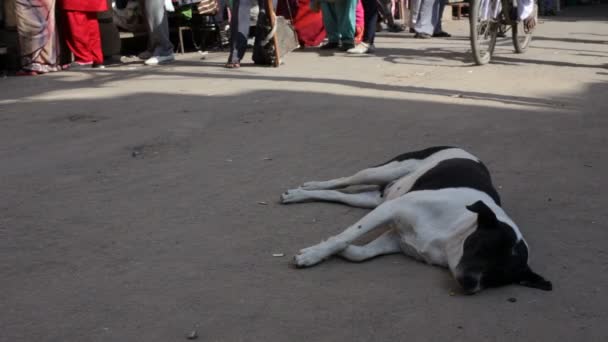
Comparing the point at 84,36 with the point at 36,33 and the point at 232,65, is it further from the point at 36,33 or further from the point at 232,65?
the point at 232,65

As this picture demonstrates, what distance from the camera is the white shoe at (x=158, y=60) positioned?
11.1m

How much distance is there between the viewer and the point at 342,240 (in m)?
3.60

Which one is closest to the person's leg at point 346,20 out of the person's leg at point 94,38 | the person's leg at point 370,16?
the person's leg at point 370,16

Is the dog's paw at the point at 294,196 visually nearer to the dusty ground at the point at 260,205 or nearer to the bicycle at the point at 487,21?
the dusty ground at the point at 260,205

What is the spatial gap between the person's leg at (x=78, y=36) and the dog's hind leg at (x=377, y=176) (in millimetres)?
6810

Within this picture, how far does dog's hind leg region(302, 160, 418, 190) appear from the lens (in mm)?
4422

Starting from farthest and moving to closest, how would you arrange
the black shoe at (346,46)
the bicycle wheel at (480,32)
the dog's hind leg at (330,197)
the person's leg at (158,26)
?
the black shoe at (346,46)
the person's leg at (158,26)
the bicycle wheel at (480,32)
the dog's hind leg at (330,197)

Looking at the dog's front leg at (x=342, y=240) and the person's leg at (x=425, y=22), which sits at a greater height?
the person's leg at (x=425, y=22)

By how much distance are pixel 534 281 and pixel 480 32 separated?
25.0 ft

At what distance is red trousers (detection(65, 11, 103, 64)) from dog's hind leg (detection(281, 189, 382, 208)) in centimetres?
689

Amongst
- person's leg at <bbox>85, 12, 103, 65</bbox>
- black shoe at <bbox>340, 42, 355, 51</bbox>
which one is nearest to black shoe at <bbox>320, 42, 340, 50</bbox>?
black shoe at <bbox>340, 42, 355, 51</bbox>

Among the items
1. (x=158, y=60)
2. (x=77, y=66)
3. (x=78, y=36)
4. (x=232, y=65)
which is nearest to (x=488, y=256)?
(x=232, y=65)

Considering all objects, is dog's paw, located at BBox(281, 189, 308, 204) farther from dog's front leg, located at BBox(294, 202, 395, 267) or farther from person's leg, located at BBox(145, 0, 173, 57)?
person's leg, located at BBox(145, 0, 173, 57)

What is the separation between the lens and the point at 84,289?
127 inches
